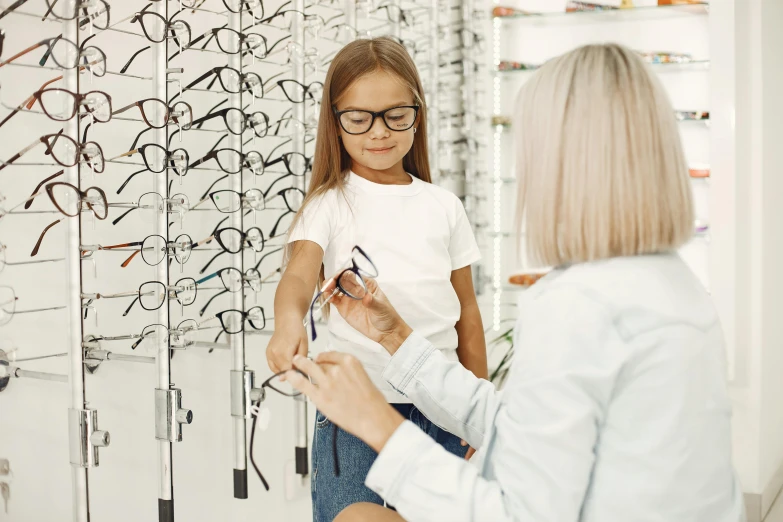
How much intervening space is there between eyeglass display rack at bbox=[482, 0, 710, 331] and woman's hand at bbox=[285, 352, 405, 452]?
269 centimetres

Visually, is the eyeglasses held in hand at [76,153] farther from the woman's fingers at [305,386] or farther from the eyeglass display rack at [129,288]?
the woman's fingers at [305,386]

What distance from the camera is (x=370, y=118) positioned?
5.50 ft

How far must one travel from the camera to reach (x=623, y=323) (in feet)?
3.25

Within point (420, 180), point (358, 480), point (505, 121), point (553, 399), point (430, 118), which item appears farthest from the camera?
point (505, 121)

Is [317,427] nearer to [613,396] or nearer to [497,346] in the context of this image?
[613,396]

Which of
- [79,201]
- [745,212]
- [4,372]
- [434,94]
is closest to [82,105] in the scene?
[79,201]

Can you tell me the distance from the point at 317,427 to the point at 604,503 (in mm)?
787

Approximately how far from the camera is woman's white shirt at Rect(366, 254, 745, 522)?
967mm

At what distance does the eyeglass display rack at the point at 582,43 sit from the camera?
151 inches

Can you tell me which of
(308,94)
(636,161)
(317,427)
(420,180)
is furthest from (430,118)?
(636,161)

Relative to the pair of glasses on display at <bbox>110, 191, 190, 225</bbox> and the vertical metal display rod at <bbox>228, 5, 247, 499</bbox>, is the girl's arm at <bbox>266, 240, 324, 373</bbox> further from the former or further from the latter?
the vertical metal display rod at <bbox>228, 5, 247, 499</bbox>

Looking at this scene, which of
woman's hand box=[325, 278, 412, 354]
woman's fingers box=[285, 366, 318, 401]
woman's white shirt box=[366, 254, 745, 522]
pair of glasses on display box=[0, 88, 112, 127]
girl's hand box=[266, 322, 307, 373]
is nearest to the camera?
woman's white shirt box=[366, 254, 745, 522]

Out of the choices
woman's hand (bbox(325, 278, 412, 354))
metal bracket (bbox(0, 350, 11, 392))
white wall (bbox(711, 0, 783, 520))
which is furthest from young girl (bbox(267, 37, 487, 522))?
white wall (bbox(711, 0, 783, 520))

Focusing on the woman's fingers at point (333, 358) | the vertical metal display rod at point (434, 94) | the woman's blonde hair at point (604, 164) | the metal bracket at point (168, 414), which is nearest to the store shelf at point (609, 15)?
the vertical metal display rod at point (434, 94)
